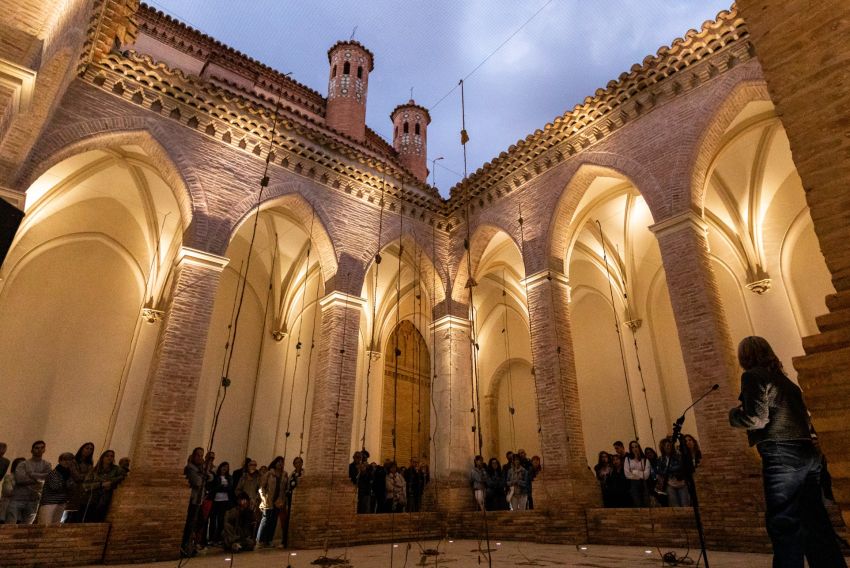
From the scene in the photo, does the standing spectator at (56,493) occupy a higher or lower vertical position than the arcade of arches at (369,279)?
lower

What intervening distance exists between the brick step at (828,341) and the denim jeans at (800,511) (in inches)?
47.6

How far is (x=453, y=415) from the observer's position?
11.4m

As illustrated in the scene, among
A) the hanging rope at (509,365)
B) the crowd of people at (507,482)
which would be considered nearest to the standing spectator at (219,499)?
the crowd of people at (507,482)

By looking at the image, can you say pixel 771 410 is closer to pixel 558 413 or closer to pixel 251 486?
pixel 558 413

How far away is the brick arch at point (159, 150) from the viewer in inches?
324

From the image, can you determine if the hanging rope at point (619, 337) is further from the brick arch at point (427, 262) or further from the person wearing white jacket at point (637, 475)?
the person wearing white jacket at point (637, 475)

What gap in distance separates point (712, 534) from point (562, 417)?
9.57ft

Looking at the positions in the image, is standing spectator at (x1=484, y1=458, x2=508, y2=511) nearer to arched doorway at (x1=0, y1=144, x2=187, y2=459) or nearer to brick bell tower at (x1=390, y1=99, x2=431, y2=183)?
arched doorway at (x1=0, y1=144, x2=187, y2=459)

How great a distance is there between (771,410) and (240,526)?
7.85m

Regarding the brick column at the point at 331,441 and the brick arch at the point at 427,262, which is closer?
the brick column at the point at 331,441

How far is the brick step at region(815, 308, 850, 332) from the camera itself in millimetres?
2062

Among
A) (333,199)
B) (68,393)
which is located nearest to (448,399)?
(333,199)

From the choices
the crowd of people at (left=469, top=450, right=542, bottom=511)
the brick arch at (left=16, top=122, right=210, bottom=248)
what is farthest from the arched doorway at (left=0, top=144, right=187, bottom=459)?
the crowd of people at (left=469, top=450, right=542, bottom=511)

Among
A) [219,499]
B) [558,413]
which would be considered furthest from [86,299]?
[558,413]
